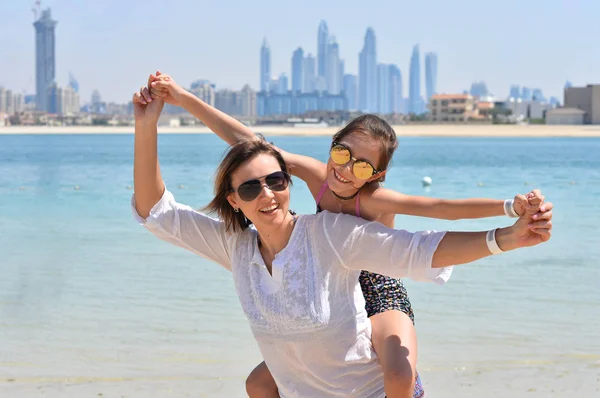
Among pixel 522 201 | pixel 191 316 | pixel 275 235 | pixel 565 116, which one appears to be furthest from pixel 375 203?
pixel 565 116

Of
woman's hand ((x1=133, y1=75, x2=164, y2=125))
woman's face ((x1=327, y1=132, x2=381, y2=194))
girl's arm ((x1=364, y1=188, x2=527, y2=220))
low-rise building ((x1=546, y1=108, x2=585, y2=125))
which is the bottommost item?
girl's arm ((x1=364, y1=188, x2=527, y2=220))

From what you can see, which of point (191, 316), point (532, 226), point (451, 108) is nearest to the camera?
point (532, 226)

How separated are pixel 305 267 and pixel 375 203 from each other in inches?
14.7

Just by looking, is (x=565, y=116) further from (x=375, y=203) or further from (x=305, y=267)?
(x=305, y=267)

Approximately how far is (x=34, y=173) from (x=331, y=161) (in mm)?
34640

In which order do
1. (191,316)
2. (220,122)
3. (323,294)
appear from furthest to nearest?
1. (191,316)
2. (220,122)
3. (323,294)

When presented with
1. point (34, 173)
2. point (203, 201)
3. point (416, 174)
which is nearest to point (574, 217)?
point (203, 201)

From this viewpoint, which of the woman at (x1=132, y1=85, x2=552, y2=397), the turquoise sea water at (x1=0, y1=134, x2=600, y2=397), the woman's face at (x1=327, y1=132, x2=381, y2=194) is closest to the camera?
the woman at (x1=132, y1=85, x2=552, y2=397)

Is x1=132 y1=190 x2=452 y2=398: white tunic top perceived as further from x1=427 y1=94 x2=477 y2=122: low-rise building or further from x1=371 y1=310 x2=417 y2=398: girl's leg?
x1=427 y1=94 x2=477 y2=122: low-rise building

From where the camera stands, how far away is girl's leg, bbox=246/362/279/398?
2996 mm

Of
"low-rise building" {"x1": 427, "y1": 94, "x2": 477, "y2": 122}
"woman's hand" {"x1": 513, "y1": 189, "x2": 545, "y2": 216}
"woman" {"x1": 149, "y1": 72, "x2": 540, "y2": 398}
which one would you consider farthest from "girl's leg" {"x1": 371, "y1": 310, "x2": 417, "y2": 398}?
"low-rise building" {"x1": 427, "y1": 94, "x2": 477, "y2": 122}

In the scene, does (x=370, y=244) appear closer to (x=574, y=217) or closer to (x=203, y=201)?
(x=574, y=217)

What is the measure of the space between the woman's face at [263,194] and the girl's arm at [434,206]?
0.33 metres

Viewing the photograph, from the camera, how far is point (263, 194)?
2676mm
